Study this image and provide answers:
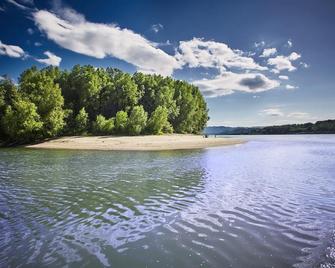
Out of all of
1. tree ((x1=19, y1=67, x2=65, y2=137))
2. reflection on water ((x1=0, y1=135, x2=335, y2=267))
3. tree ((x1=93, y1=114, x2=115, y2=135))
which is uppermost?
tree ((x1=19, y1=67, x2=65, y2=137))

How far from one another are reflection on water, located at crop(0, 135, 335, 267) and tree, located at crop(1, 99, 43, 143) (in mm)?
42611

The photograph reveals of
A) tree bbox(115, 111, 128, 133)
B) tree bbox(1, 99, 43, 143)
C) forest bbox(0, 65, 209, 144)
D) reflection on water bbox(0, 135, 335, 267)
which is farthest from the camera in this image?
tree bbox(115, 111, 128, 133)

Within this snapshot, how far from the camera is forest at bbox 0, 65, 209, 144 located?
61647 mm

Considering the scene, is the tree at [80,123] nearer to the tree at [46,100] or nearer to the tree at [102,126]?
the tree at [102,126]

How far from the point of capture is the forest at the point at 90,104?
61.6 metres

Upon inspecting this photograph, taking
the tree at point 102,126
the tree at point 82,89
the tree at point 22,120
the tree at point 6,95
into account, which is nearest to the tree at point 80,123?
the tree at point 102,126

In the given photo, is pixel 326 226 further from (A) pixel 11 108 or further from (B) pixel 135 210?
(A) pixel 11 108

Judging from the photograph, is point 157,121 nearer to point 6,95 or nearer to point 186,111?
point 186,111

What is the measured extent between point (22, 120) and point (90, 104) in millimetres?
26199

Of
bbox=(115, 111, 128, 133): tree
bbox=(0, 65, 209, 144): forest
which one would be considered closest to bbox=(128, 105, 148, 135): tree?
bbox=(0, 65, 209, 144): forest

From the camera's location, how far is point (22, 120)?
57812mm

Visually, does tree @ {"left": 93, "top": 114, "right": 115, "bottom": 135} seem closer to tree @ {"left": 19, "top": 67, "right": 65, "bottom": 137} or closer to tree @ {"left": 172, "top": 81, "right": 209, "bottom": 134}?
tree @ {"left": 19, "top": 67, "right": 65, "bottom": 137}

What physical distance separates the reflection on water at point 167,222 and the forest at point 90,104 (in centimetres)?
4639

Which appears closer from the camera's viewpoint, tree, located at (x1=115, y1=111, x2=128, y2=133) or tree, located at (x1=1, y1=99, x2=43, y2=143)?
tree, located at (x1=1, y1=99, x2=43, y2=143)
